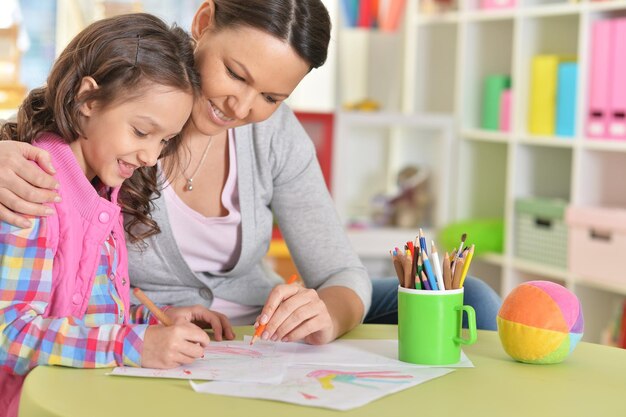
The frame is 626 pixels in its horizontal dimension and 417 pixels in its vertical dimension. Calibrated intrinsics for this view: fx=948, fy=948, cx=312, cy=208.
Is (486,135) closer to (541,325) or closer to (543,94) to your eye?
(543,94)

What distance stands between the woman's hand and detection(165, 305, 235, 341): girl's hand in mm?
250

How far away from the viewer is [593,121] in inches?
109

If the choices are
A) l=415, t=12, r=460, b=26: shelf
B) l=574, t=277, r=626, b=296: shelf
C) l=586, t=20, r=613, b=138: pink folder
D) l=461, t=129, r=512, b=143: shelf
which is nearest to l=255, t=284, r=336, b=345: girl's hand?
l=574, t=277, r=626, b=296: shelf

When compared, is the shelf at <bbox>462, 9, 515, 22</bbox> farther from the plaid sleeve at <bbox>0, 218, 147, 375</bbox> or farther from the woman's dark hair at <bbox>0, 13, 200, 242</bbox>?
the plaid sleeve at <bbox>0, 218, 147, 375</bbox>

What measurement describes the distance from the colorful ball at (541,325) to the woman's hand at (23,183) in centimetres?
59

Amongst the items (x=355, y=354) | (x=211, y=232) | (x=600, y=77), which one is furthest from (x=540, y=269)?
(x=355, y=354)

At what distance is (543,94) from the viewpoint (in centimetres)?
297

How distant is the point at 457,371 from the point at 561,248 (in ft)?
6.24

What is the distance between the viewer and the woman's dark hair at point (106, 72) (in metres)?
1.26

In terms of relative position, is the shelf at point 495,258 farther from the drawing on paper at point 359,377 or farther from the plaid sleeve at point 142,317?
the drawing on paper at point 359,377

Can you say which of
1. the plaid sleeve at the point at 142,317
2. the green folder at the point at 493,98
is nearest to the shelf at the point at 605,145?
the green folder at the point at 493,98

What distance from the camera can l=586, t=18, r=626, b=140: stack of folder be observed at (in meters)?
2.66

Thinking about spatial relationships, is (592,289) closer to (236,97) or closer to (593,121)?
(593,121)

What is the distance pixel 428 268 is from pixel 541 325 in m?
0.16
